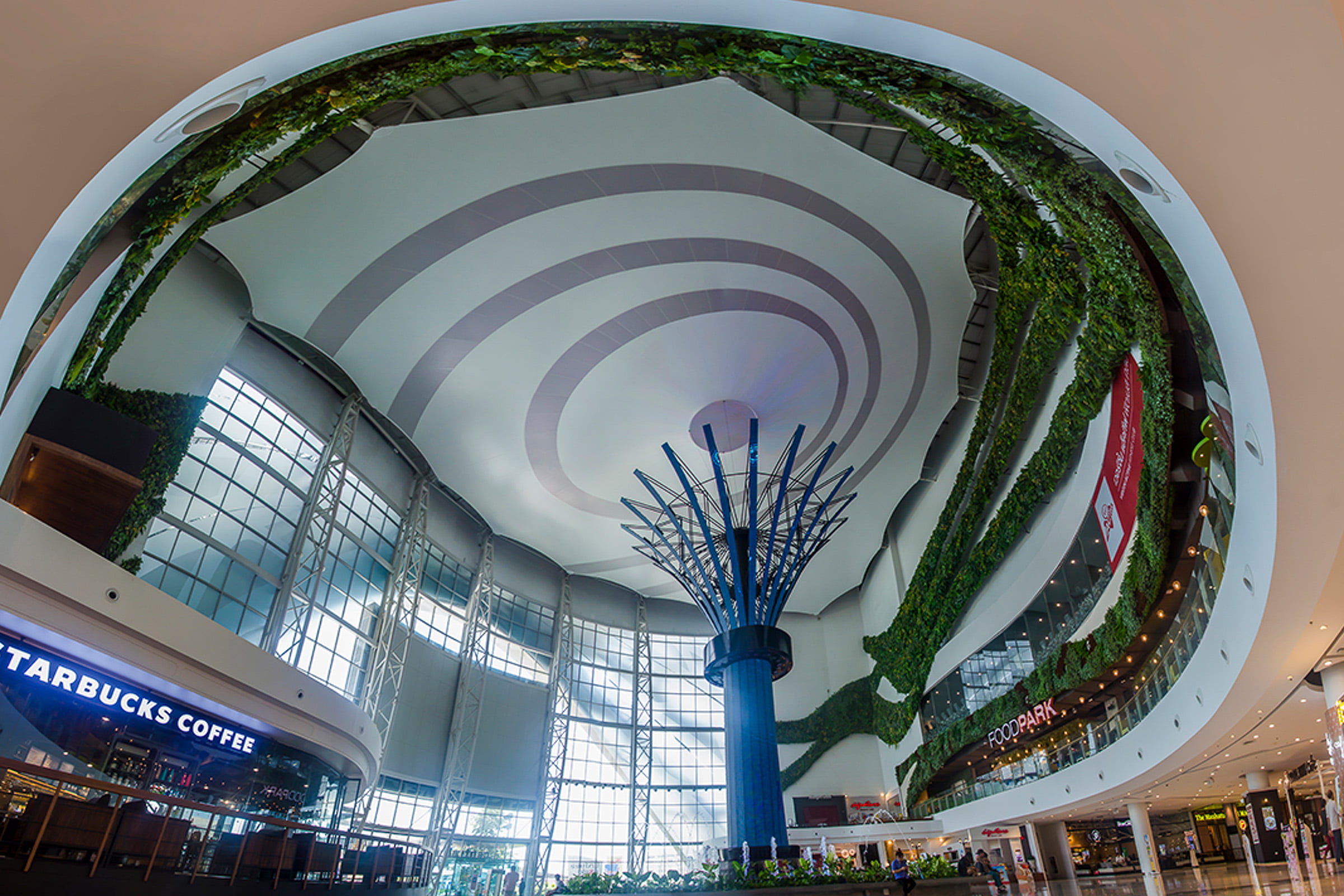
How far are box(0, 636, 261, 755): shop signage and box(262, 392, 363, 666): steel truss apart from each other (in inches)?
179

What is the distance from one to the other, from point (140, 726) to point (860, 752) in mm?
28796

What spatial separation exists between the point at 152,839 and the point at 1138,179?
1038 cm

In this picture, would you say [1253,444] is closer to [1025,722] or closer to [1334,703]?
[1334,703]

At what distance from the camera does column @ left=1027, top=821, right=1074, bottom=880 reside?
23.4m

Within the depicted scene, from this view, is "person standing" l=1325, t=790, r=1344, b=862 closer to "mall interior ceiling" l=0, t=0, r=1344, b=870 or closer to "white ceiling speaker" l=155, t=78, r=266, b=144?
"mall interior ceiling" l=0, t=0, r=1344, b=870

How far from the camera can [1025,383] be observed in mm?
19000

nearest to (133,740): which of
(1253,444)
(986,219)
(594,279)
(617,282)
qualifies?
(594,279)

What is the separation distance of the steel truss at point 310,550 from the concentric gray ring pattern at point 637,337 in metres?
5.13

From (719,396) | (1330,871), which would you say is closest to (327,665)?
(719,396)

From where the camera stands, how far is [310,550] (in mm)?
19391

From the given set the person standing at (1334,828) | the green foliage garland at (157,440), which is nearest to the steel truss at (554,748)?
the green foliage garland at (157,440)

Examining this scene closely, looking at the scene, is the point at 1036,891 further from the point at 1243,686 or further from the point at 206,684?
the point at 206,684

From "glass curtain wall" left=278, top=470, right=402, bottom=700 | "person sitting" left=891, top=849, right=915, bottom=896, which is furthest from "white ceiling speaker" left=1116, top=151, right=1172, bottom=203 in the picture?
"glass curtain wall" left=278, top=470, right=402, bottom=700

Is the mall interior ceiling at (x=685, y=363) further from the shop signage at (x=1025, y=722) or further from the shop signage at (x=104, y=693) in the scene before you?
the shop signage at (x=104, y=693)
